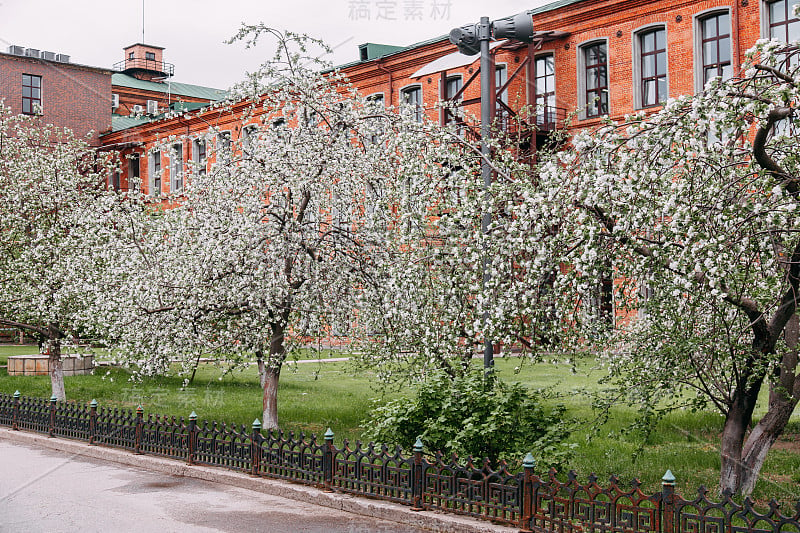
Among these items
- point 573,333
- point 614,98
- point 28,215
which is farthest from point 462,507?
point 614,98

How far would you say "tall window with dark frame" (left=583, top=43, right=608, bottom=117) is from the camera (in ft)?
94.0

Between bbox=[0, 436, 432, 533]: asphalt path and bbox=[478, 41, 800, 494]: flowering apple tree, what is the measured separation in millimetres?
3037

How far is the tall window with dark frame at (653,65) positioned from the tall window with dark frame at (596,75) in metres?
1.39

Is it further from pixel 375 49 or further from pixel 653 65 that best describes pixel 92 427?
pixel 375 49

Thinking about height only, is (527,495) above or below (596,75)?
below

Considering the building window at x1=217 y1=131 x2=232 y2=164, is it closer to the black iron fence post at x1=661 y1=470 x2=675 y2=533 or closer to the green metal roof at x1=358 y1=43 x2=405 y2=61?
the black iron fence post at x1=661 y1=470 x2=675 y2=533

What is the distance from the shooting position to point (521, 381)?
40.1 ft

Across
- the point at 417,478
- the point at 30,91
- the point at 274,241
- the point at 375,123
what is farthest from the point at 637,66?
the point at 30,91

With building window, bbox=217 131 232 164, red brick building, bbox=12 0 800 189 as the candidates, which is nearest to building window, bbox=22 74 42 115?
red brick building, bbox=12 0 800 189

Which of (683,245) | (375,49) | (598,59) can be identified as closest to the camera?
(683,245)

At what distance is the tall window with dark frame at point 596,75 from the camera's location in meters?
28.6

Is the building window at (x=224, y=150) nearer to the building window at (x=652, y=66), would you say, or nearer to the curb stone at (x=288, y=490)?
the curb stone at (x=288, y=490)

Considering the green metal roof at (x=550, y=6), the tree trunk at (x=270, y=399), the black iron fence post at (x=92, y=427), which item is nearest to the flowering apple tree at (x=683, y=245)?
the tree trunk at (x=270, y=399)

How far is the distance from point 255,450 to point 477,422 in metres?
3.17
